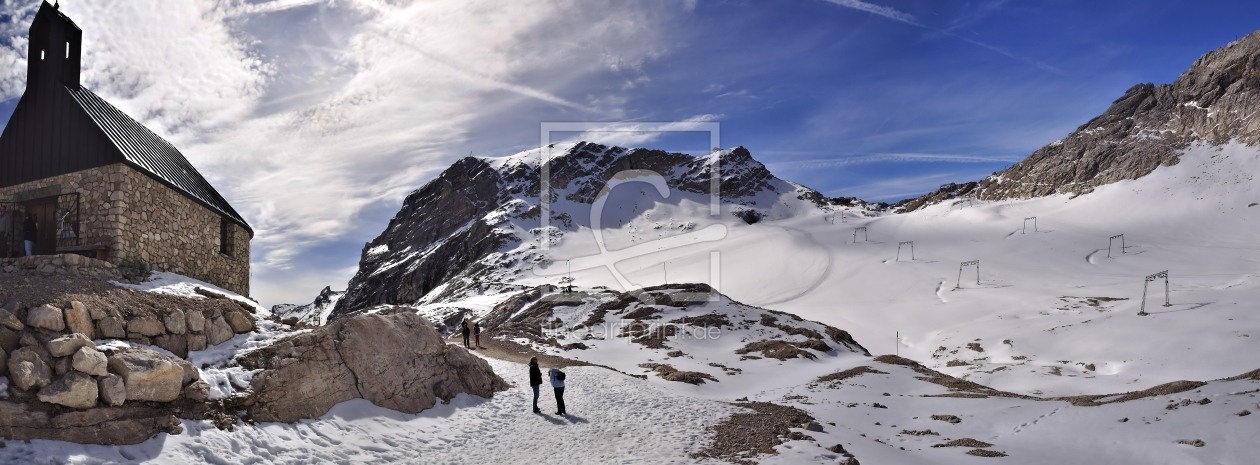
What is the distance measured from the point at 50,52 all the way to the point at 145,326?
11.9 metres

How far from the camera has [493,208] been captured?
154 m

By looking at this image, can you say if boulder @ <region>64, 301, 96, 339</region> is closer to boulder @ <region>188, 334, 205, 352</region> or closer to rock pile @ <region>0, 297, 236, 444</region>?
rock pile @ <region>0, 297, 236, 444</region>

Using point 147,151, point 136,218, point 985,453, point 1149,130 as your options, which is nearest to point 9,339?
point 136,218

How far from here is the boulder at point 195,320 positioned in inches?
501

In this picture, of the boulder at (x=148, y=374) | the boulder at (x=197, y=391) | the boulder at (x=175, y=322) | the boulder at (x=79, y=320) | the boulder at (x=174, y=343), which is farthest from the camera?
the boulder at (x=175, y=322)

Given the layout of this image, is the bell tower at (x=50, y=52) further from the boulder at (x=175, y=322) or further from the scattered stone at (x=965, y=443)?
the scattered stone at (x=965, y=443)

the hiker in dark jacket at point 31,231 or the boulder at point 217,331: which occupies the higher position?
the hiker in dark jacket at point 31,231

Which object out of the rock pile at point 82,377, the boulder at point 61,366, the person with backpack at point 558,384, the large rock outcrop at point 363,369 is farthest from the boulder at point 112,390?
the person with backpack at point 558,384

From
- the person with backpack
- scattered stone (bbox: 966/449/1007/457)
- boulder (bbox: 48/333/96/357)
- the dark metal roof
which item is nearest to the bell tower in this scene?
the dark metal roof

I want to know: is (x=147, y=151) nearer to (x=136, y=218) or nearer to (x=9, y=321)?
(x=136, y=218)

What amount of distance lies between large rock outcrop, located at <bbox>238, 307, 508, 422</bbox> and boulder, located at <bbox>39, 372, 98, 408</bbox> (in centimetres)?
271

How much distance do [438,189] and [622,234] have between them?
204ft

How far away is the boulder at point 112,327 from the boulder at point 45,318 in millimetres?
703

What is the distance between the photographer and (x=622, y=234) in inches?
5778
